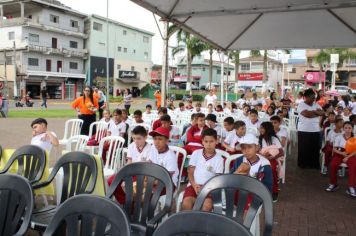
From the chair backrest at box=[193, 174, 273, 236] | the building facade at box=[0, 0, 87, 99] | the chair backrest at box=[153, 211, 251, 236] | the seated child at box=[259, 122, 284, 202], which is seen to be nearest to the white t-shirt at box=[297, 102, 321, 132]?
the seated child at box=[259, 122, 284, 202]

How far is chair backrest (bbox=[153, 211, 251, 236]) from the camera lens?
186 centimetres

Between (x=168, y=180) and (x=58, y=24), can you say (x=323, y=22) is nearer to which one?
(x=168, y=180)

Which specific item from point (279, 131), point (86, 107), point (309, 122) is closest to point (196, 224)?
point (279, 131)

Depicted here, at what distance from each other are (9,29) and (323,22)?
41.2 meters

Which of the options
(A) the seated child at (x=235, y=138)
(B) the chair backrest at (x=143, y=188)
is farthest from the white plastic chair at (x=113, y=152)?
(B) the chair backrest at (x=143, y=188)

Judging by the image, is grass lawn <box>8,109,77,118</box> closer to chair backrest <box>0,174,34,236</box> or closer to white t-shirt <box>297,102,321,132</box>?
white t-shirt <box>297,102,321,132</box>

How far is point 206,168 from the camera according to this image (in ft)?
13.4

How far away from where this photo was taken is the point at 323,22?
7969 millimetres

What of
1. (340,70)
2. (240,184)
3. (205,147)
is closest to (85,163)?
(205,147)

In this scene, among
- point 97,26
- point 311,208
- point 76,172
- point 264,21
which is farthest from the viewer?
point 97,26

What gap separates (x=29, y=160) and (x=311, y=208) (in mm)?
3910

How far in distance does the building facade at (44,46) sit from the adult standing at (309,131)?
36300mm

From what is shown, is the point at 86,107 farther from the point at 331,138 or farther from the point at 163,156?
the point at 331,138

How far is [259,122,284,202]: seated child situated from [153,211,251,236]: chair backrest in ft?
11.9
